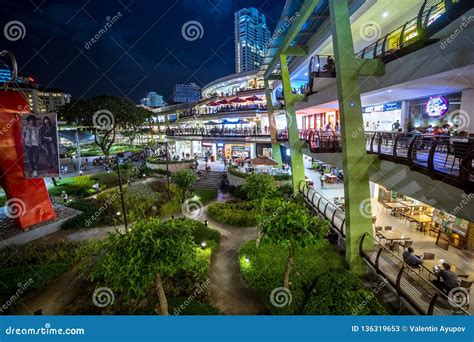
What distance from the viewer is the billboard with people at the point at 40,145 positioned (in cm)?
1071

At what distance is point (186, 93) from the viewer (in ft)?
442

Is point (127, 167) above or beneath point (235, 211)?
above

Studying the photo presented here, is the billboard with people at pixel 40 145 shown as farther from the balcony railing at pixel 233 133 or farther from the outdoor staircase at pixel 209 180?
the balcony railing at pixel 233 133

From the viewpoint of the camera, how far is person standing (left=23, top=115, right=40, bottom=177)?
1069 cm

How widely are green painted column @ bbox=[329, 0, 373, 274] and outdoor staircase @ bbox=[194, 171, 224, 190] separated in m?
15.6

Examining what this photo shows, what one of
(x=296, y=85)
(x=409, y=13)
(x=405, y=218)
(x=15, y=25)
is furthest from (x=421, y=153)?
(x=296, y=85)

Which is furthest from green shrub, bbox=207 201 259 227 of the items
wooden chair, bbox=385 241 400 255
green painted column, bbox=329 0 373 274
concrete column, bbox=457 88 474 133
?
concrete column, bbox=457 88 474 133

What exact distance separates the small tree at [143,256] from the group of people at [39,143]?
25.6 feet

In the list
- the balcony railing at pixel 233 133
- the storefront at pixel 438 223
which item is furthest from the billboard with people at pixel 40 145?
the balcony railing at pixel 233 133

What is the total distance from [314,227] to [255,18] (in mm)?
130204

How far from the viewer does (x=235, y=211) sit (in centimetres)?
1612

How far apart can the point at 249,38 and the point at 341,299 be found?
426 feet
